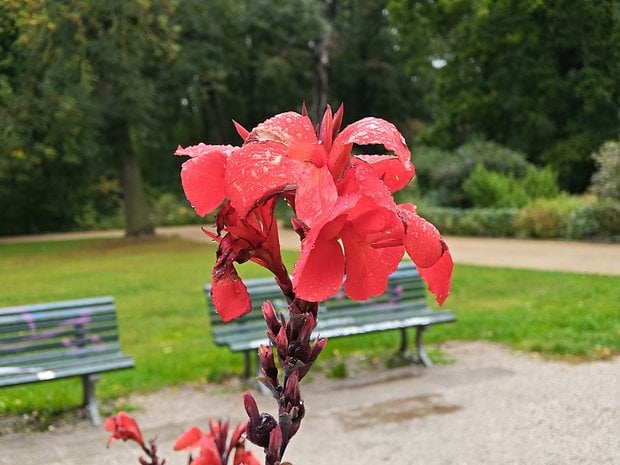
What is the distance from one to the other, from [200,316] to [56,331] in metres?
4.66

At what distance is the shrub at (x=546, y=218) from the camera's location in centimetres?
1817

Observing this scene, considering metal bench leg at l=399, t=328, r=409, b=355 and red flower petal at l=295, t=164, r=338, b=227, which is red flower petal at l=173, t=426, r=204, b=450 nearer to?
red flower petal at l=295, t=164, r=338, b=227

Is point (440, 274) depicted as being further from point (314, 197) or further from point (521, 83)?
point (521, 83)

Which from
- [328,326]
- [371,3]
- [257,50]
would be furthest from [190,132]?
[328,326]

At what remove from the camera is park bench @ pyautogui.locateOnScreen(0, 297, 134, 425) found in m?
5.55

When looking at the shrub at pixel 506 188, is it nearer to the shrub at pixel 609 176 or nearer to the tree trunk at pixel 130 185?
the shrub at pixel 609 176

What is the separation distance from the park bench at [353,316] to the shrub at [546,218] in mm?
11674

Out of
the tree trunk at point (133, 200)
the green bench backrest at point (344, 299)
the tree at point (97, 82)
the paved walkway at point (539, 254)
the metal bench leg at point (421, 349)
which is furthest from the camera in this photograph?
the tree trunk at point (133, 200)

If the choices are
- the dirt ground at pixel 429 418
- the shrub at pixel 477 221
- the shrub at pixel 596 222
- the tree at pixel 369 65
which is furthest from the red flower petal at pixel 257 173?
the tree at pixel 369 65

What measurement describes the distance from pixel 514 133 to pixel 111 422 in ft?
93.9

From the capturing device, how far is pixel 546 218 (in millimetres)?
18438

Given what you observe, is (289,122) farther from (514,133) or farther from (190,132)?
(190,132)

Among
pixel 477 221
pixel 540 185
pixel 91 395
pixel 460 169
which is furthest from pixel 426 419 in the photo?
pixel 460 169

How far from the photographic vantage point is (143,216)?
25.5 meters
